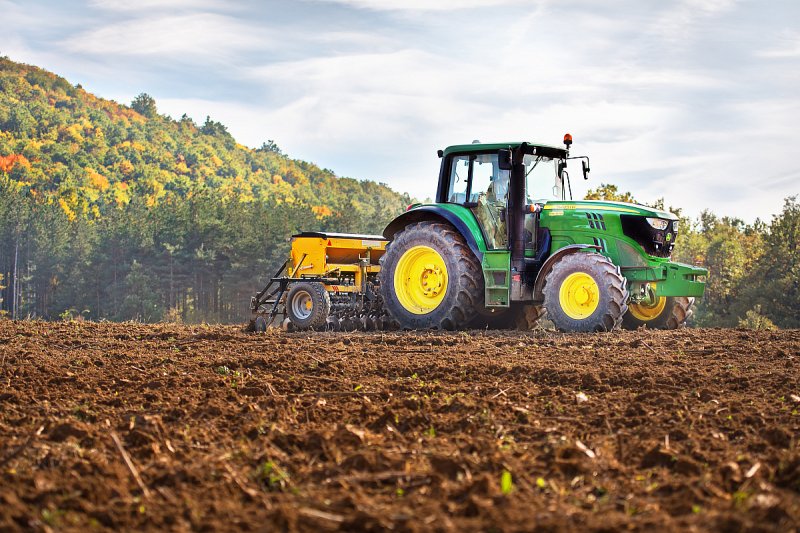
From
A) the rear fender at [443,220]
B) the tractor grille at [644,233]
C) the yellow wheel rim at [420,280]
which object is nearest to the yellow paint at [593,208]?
the tractor grille at [644,233]

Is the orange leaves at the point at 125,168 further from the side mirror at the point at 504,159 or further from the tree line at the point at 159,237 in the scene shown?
the side mirror at the point at 504,159

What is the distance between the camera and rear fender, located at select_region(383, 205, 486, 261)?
43.8ft

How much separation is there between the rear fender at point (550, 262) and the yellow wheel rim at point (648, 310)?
1.88 metres

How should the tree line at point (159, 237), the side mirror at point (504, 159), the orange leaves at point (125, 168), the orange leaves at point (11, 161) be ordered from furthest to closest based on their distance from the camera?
the orange leaves at point (125, 168) → the orange leaves at point (11, 161) → the tree line at point (159, 237) → the side mirror at point (504, 159)

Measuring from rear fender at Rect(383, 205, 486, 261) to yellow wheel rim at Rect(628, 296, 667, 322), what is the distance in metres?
2.80

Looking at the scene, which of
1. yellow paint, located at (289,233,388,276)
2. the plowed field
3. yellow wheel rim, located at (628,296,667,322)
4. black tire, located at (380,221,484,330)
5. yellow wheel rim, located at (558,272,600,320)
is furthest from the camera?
yellow paint, located at (289,233,388,276)

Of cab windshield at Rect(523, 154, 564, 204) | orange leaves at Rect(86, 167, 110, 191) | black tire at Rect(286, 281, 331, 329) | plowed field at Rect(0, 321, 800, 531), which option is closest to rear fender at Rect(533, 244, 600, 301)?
cab windshield at Rect(523, 154, 564, 204)

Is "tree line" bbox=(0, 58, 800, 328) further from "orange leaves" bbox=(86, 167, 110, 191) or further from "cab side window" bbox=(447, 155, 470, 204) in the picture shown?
"cab side window" bbox=(447, 155, 470, 204)

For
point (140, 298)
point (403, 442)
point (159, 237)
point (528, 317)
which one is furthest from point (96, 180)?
point (403, 442)

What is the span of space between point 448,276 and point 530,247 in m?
1.25

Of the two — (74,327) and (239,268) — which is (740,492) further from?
(239,268)

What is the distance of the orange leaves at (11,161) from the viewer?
11325cm

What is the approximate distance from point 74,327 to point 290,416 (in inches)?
416

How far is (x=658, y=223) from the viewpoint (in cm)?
1334
